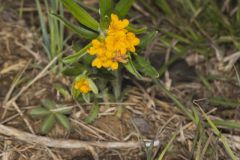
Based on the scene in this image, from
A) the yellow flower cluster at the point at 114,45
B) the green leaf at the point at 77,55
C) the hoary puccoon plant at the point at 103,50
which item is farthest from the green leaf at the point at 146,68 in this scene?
the green leaf at the point at 77,55

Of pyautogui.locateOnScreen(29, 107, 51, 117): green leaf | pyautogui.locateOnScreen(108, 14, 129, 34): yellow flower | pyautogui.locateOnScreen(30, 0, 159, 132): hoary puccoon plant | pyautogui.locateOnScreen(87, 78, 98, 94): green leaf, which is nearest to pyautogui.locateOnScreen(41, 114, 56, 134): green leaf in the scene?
pyautogui.locateOnScreen(29, 107, 51, 117): green leaf

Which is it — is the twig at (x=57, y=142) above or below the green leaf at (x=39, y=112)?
below

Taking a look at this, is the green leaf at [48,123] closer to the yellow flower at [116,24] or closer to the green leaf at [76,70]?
the green leaf at [76,70]

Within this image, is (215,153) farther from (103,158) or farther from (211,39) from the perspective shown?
(211,39)

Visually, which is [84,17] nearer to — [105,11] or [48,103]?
[105,11]

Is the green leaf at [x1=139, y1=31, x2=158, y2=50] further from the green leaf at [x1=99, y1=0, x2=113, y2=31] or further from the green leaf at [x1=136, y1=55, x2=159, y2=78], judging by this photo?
the green leaf at [x1=99, y1=0, x2=113, y2=31]

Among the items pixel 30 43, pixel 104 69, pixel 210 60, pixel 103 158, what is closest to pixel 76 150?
pixel 103 158

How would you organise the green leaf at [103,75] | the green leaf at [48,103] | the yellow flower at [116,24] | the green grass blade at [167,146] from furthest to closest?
the green leaf at [48,103] → the green leaf at [103,75] → the green grass blade at [167,146] → the yellow flower at [116,24]
